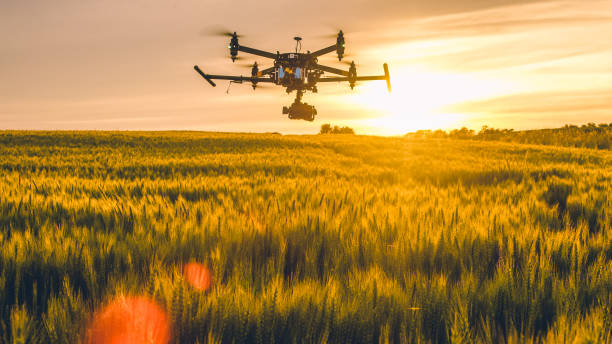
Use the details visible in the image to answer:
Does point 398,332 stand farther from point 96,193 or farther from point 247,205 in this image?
point 96,193

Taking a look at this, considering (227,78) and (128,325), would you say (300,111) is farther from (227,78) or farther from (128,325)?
(128,325)

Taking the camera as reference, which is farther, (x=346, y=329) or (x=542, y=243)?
(x=542, y=243)

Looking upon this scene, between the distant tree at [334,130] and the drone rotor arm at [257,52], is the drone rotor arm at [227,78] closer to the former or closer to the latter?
the drone rotor arm at [257,52]

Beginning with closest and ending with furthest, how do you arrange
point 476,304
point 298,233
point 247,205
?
1. point 476,304
2. point 298,233
3. point 247,205

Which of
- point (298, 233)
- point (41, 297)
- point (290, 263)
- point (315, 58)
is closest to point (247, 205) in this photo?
point (298, 233)

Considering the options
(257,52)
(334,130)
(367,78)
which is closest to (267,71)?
(257,52)

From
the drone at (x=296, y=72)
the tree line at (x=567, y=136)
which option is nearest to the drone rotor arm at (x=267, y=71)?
the drone at (x=296, y=72)

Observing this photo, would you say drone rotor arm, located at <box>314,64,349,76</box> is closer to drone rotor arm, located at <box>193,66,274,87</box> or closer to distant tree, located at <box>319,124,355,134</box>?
drone rotor arm, located at <box>193,66,274,87</box>
